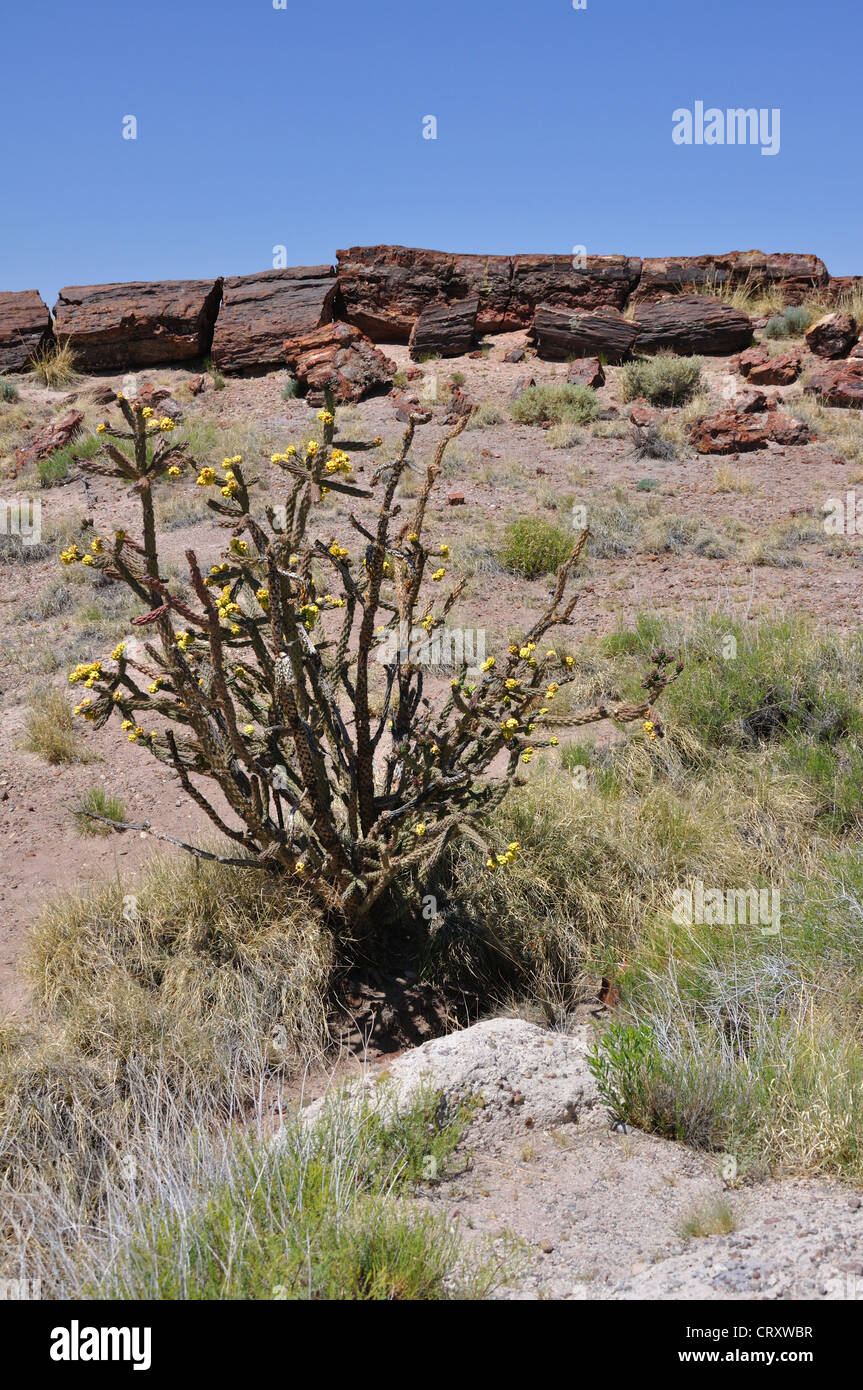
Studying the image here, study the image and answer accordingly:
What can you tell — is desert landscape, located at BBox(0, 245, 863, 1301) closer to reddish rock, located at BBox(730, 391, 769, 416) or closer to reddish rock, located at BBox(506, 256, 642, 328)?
reddish rock, located at BBox(730, 391, 769, 416)

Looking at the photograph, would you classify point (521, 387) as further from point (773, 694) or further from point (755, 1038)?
point (755, 1038)

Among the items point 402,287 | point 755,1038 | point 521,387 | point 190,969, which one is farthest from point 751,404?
point 190,969

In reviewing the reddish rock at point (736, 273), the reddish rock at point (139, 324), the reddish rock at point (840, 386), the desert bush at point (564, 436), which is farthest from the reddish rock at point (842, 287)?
the reddish rock at point (139, 324)

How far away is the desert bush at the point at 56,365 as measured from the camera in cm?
1839

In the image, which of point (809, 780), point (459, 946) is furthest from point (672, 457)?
point (459, 946)

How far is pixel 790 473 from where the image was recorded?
1240 cm

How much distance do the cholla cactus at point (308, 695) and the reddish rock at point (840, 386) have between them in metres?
12.1

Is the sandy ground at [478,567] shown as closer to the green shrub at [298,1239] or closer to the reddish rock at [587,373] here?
the reddish rock at [587,373]

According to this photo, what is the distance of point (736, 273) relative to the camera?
1977 cm

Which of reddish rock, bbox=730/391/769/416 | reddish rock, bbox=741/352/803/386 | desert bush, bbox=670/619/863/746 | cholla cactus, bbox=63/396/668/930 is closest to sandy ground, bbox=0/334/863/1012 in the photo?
reddish rock, bbox=741/352/803/386

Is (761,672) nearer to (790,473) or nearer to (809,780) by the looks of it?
(809,780)

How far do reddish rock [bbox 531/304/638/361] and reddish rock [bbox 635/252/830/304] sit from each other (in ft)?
7.24

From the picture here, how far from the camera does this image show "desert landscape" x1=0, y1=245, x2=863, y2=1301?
2.49 metres

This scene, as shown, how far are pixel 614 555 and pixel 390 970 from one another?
Result: 6685 mm
